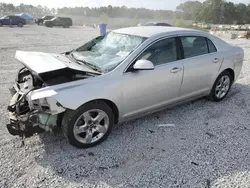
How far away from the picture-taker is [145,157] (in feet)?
9.56

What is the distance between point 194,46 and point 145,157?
220 centimetres

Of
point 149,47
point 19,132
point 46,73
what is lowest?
point 19,132

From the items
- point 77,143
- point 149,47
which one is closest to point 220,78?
point 149,47

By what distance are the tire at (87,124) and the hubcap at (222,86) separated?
2.55m

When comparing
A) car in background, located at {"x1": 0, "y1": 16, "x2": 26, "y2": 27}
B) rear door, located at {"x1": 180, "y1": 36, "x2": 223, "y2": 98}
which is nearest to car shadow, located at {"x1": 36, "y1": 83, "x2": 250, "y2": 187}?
rear door, located at {"x1": 180, "y1": 36, "x2": 223, "y2": 98}

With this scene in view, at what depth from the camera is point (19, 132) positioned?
9.36 feet

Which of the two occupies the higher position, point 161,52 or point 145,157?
point 161,52

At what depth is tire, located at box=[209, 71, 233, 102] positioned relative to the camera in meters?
4.46

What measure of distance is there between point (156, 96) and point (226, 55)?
1.92m

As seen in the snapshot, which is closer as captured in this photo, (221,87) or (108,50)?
(108,50)

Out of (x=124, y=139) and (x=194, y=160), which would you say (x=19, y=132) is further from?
(x=194, y=160)

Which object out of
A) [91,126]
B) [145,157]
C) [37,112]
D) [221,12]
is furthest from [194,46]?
[221,12]

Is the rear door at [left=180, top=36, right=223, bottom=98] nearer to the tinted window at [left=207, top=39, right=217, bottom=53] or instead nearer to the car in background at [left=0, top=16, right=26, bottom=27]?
the tinted window at [left=207, top=39, right=217, bottom=53]

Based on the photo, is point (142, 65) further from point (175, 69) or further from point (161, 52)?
point (175, 69)
